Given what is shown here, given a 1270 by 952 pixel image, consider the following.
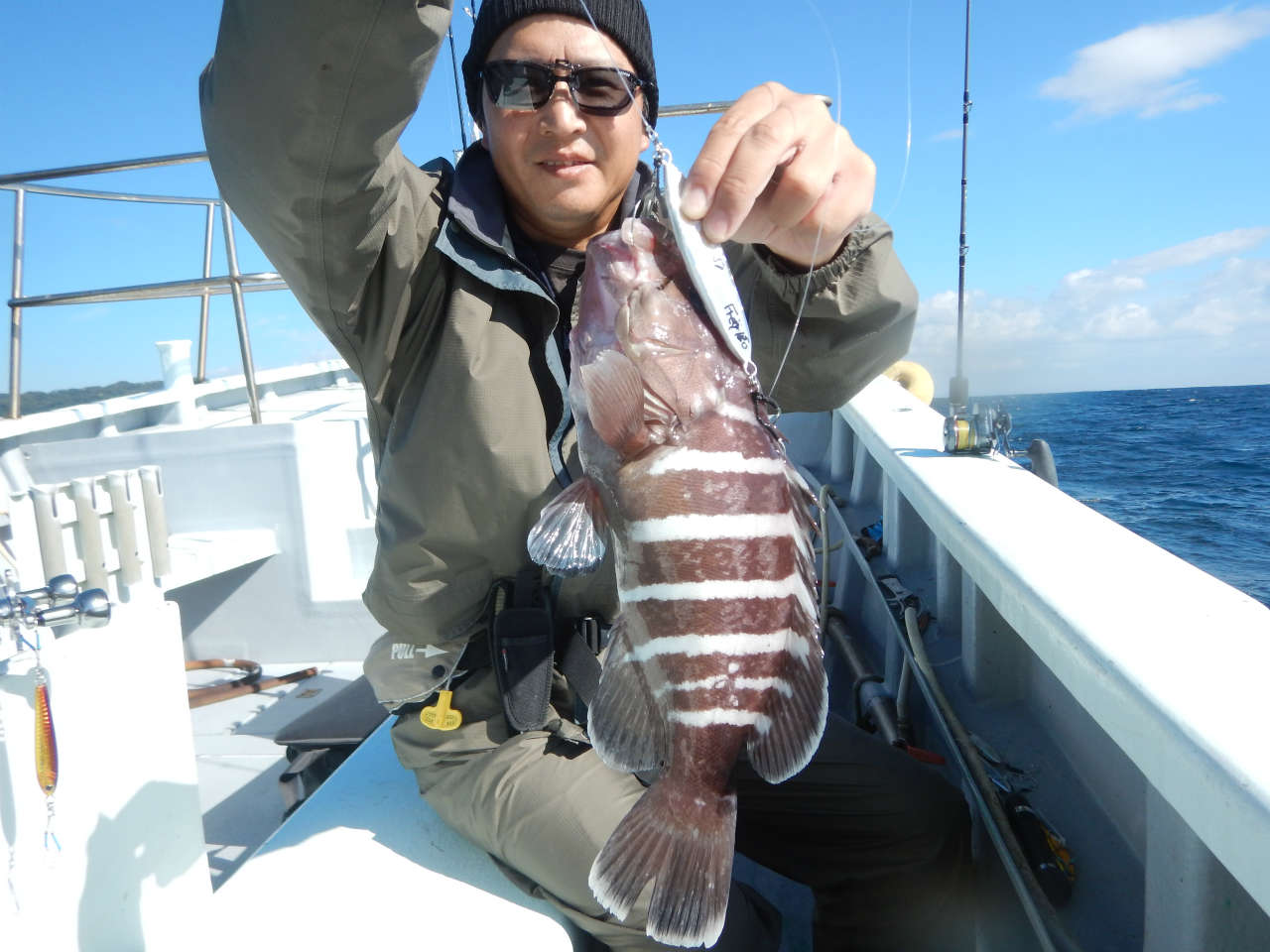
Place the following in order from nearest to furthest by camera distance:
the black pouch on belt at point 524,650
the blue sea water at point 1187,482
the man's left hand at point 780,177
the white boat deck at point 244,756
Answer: the man's left hand at point 780,177, the black pouch on belt at point 524,650, the white boat deck at point 244,756, the blue sea water at point 1187,482

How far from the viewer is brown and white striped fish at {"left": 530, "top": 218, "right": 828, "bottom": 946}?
140 cm

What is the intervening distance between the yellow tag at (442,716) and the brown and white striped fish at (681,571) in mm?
871

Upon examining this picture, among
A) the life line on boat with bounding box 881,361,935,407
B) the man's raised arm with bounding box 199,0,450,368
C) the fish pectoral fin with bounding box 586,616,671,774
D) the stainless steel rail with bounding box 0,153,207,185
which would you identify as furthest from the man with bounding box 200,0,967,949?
the life line on boat with bounding box 881,361,935,407

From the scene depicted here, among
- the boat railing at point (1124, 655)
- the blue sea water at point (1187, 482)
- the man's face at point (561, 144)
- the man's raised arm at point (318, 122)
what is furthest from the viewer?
the blue sea water at point (1187, 482)

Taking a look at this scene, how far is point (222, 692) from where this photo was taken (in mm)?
4980

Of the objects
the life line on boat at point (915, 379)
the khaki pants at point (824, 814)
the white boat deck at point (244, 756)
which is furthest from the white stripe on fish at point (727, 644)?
the life line on boat at point (915, 379)

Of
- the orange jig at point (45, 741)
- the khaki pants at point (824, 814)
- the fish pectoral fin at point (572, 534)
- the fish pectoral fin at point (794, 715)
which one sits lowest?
the khaki pants at point (824, 814)

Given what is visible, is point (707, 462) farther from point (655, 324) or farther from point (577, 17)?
point (577, 17)

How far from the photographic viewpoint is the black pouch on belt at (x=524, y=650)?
6.88 ft

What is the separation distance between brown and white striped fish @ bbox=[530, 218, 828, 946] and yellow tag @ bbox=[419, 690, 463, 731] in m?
0.87

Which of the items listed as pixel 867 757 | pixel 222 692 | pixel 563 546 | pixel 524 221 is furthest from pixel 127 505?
pixel 867 757

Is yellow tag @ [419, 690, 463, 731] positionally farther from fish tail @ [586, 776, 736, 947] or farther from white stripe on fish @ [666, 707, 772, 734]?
white stripe on fish @ [666, 707, 772, 734]

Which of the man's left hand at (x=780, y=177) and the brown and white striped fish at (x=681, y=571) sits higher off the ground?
the man's left hand at (x=780, y=177)

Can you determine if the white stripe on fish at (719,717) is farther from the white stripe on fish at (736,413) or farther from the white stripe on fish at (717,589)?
the white stripe on fish at (736,413)
